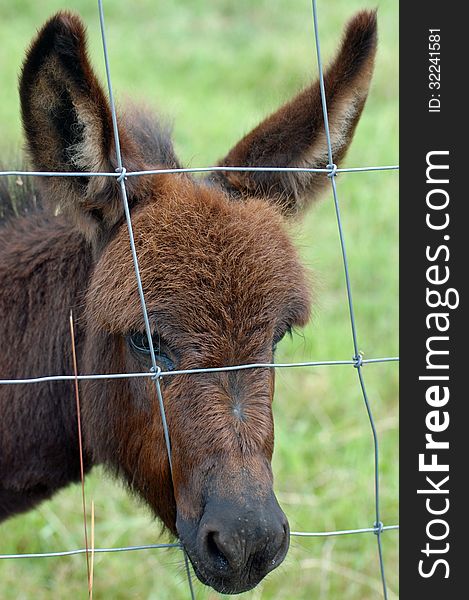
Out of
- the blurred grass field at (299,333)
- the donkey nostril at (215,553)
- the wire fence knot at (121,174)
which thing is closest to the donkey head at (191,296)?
the donkey nostril at (215,553)

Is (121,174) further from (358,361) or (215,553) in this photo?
(215,553)

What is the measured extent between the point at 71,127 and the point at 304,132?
950mm

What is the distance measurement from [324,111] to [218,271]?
0.74 m

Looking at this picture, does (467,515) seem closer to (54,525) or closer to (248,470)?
(248,470)

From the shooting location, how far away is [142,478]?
3.24 metres

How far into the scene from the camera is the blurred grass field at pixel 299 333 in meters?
4.78

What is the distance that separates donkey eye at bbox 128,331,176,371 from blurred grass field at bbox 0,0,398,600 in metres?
0.80

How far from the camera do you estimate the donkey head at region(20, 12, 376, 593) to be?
2.79 metres

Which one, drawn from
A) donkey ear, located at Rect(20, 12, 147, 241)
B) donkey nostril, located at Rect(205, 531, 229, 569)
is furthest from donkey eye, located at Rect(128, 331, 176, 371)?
donkey nostril, located at Rect(205, 531, 229, 569)

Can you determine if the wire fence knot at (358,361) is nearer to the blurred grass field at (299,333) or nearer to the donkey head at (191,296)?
the donkey head at (191,296)

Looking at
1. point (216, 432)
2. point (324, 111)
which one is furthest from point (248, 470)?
point (324, 111)

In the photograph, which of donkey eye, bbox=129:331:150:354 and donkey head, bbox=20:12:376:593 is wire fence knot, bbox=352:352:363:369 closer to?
donkey head, bbox=20:12:376:593

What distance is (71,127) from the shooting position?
3.08m

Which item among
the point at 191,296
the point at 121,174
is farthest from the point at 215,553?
the point at 121,174
